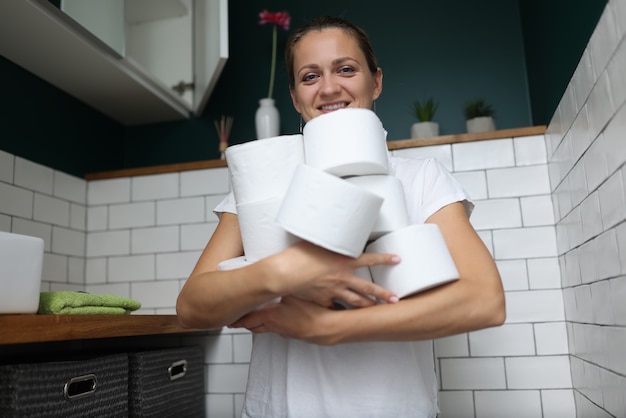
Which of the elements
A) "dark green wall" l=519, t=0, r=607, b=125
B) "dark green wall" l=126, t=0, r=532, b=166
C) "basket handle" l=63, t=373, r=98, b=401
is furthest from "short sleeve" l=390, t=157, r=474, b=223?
"dark green wall" l=126, t=0, r=532, b=166

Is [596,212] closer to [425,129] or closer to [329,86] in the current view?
[329,86]

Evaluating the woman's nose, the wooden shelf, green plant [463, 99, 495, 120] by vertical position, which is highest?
green plant [463, 99, 495, 120]

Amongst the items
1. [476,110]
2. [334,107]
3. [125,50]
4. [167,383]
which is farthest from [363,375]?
[125,50]

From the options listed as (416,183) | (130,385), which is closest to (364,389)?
(416,183)

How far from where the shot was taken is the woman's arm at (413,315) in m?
0.79

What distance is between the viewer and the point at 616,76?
1.05 meters

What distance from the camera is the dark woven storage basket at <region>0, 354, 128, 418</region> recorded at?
3.84 ft

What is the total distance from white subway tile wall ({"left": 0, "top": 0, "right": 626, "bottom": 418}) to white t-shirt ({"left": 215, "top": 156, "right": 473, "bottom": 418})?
378mm

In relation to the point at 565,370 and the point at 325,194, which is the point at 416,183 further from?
the point at 565,370

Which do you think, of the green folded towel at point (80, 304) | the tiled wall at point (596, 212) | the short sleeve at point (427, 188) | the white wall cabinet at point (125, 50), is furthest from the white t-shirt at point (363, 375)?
the white wall cabinet at point (125, 50)

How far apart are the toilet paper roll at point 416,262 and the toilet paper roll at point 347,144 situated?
0.10 metres

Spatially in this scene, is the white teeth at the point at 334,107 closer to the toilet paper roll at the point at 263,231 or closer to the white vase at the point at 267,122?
the toilet paper roll at the point at 263,231

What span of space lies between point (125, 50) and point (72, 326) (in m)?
1.13

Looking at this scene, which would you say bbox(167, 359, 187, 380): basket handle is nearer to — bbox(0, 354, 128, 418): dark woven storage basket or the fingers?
bbox(0, 354, 128, 418): dark woven storage basket
